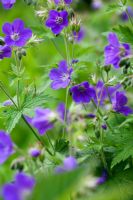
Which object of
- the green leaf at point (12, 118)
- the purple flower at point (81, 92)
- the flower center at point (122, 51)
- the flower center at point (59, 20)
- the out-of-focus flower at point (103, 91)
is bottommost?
the out-of-focus flower at point (103, 91)

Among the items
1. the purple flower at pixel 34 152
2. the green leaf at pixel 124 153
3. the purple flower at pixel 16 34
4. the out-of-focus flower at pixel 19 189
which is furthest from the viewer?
the purple flower at pixel 16 34

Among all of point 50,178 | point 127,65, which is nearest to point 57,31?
point 127,65

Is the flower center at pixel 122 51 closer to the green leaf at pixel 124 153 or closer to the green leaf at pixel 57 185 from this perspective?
the green leaf at pixel 124 153

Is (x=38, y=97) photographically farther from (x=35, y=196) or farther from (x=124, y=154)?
(x=35, y=196)

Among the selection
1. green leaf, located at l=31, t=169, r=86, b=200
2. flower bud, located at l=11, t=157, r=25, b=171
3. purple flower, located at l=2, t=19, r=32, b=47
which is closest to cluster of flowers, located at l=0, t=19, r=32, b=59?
purple flower, located at l=2, t=19, r=32, b=47

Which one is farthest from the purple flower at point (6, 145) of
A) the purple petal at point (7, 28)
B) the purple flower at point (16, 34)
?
the purple petal at point (7, 28)

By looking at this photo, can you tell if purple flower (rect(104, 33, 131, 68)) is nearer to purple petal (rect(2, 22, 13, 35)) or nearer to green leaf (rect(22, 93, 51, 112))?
green leaf (rect(22, 93, 51, 112))
